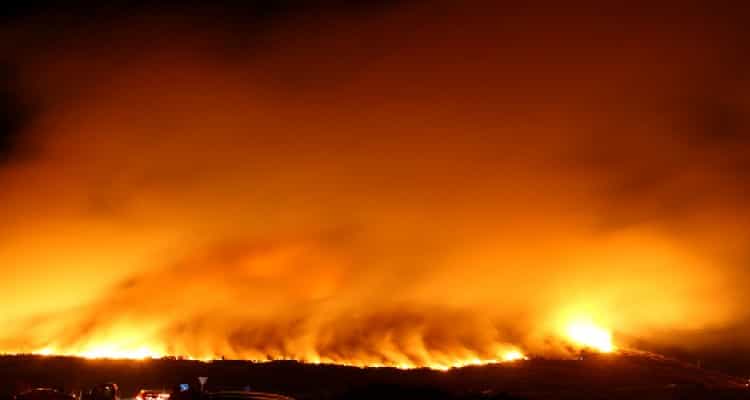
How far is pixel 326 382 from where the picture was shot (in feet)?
290

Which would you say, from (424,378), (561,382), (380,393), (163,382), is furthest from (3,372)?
(380,393)

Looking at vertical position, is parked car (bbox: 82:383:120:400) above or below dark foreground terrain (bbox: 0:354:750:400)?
below

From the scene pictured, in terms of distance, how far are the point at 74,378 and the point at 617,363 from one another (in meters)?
62.2

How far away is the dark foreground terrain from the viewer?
75438 mm

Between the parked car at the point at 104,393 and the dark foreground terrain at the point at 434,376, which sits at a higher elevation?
the dark foreground terrain at the point at 434,376

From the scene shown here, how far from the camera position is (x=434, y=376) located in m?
90.4

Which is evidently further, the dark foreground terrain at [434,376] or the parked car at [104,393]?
the dark foreground terrain at [434,376]

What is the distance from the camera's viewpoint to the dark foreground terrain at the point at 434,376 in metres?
75.4

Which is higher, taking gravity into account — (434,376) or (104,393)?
(434,376)

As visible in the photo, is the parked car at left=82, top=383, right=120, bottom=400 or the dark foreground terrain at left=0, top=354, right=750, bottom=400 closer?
the parked car at left=82, top=383, right=120, bottom=400

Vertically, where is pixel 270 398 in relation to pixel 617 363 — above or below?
below

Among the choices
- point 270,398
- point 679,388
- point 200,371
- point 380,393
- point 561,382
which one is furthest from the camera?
point 200,371

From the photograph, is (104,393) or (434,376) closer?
(104,393)

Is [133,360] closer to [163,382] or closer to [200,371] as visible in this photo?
[200,371]
